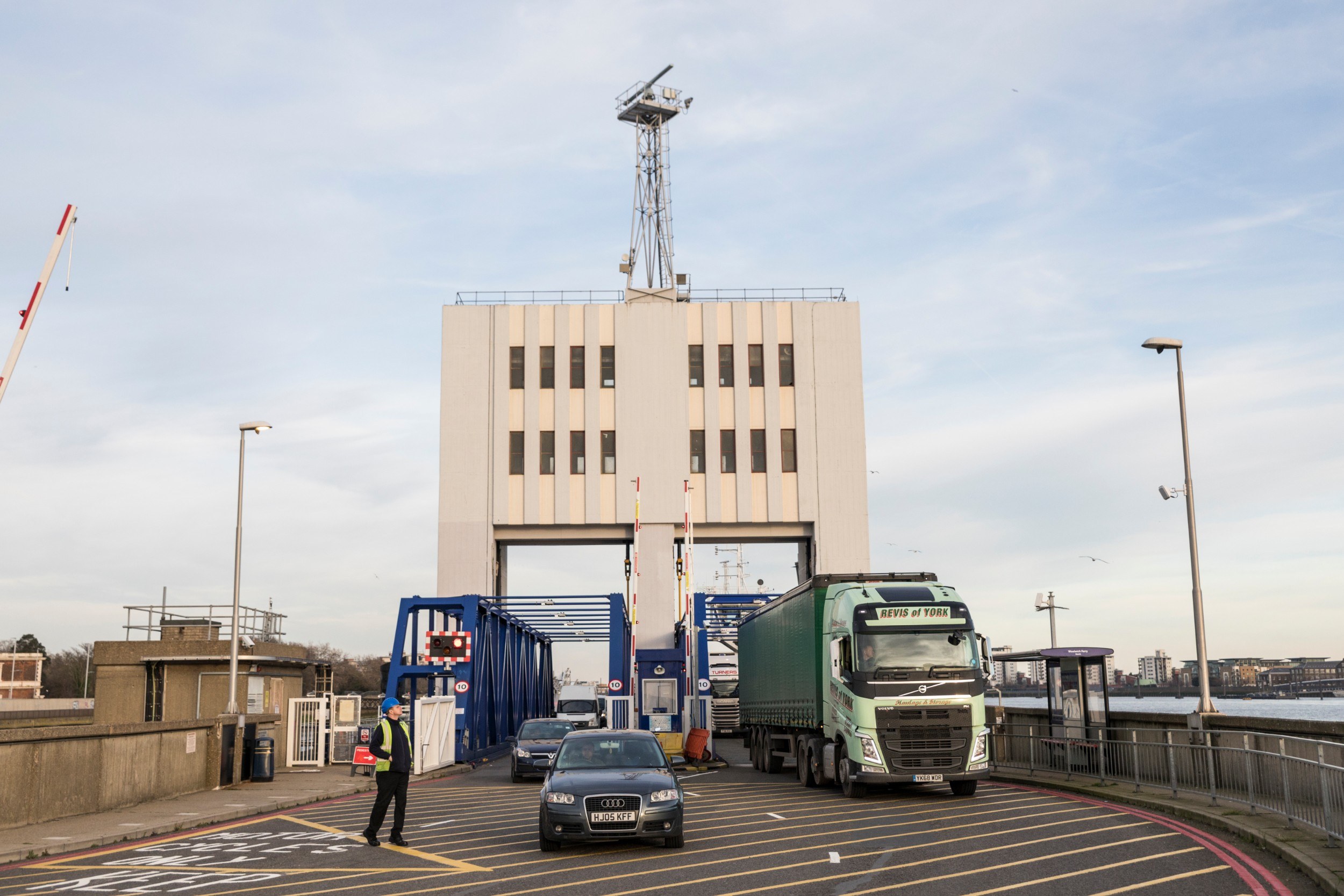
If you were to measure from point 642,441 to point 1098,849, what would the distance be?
117 ft

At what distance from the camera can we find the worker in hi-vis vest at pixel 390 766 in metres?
15.4

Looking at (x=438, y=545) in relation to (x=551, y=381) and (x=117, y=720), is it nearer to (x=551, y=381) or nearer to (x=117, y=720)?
(x=551, y=381)

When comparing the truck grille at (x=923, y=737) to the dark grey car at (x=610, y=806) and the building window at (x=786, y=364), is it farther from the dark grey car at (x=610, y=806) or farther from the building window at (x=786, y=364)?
the building window at (x=786, y=364)

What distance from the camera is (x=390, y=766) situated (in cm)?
1538

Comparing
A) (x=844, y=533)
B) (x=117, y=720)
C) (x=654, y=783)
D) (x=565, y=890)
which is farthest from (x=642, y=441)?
(x=565, y=890)

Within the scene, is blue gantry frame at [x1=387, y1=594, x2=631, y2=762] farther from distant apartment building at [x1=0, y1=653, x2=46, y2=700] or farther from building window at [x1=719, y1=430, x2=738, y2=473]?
distant apartment building at [x1=0, y1=653, x2=46, y2=700]

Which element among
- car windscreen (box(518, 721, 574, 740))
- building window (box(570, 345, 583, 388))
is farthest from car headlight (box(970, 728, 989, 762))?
building window (box(570, 345, 583, 388))

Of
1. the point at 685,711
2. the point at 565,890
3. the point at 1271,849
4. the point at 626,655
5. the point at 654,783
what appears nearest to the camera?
the point at 565,890

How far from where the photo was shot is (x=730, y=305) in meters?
50.2

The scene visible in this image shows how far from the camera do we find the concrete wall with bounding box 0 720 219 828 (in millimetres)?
16828

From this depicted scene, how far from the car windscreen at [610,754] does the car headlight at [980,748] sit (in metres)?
6.72

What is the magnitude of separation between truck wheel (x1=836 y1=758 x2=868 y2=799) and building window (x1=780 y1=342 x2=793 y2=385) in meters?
28.5

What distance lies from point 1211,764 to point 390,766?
11.8m

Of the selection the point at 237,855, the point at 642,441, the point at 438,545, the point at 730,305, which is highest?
the point at 730,305
